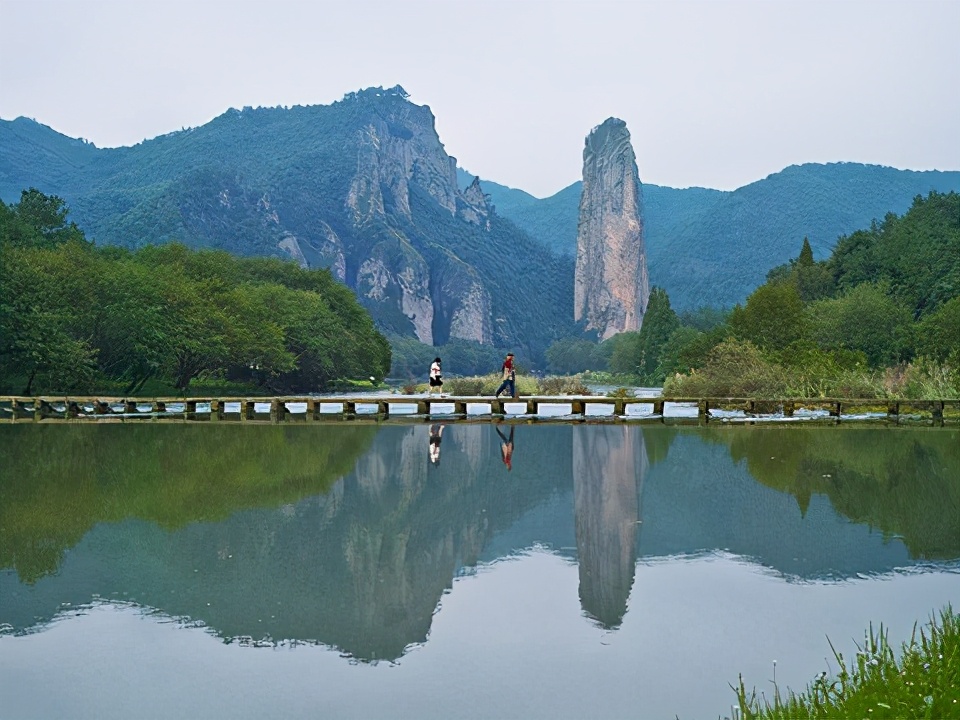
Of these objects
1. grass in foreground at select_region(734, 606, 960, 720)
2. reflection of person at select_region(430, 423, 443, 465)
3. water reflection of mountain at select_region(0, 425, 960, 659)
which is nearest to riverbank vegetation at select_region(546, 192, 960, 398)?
reflection of person at select_region(430, 423, 443, 465)

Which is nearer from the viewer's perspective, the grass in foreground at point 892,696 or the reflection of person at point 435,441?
the grass in foreground at point 892,696

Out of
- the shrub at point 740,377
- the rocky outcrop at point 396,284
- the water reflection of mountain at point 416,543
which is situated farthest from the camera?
the rocky outcrop at point 396,284

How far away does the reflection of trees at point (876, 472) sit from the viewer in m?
15.1

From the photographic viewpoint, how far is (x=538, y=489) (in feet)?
63.7

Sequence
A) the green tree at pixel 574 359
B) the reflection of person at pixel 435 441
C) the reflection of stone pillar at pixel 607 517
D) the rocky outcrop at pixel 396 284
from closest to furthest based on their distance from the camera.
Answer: the reflection of stone pillar at pixel 607 517
the reflection of person at pixel 435 441
the rocky outcrop at pixel 396 284
the green tree at pixel 574 359

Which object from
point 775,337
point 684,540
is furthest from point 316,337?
point 684,540

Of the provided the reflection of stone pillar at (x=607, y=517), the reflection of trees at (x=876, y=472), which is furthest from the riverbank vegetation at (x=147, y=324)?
the reflection of trees at (x=876, y=472)

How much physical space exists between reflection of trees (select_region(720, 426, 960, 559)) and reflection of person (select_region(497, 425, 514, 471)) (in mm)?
5400

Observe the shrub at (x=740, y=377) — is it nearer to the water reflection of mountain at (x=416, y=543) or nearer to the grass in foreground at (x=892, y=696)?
the water reflection of mountain at (x=416, y=543)

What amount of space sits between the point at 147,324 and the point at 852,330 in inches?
1636

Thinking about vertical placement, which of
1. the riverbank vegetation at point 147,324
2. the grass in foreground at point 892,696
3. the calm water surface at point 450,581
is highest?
the riverbank vegetation at point 147,324

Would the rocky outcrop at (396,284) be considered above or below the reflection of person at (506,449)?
above

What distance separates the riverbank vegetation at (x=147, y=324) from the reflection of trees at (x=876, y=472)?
3247 centimetres

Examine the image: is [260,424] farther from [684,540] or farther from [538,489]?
[684,540]
